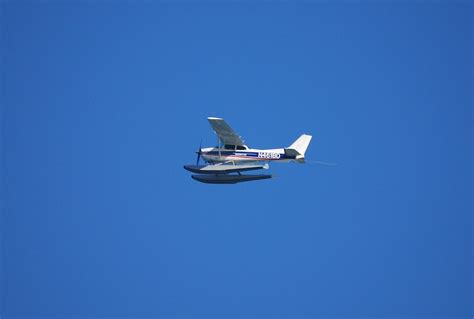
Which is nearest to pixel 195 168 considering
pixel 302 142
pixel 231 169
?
pixel 231 169

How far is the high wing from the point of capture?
5569 centimetres

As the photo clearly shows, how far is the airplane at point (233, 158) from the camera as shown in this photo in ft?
186

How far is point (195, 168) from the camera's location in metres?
57.0

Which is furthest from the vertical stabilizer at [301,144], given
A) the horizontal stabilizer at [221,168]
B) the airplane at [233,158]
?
the horizontal stabilizer at [221,168]

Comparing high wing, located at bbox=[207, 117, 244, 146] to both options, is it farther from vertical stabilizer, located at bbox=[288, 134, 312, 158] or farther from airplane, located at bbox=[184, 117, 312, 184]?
vertical stabilizer, located at bbox=[288, 134, 312, 158]

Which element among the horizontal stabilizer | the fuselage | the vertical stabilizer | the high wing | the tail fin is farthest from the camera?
the vertical stabilizer

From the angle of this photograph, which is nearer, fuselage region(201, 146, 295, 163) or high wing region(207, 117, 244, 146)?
high wing region(207, 117, 244, 146)

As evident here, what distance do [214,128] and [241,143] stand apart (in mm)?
1909

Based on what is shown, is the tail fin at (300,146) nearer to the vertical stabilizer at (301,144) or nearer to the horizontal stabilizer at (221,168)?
the vertical stabilizer at (301,144)

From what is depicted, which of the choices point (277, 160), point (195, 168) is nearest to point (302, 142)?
point (277, 160)

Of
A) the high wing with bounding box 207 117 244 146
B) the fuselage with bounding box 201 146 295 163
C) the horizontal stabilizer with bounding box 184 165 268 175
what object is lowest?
the horizontal stabilizer with bounding box 184 165 268 175

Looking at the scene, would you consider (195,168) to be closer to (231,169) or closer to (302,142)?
(231,169)

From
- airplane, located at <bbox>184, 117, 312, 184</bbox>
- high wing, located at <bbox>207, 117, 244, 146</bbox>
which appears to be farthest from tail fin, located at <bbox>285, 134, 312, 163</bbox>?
high wing, located at <bbox>207, 117, 244, 146</bbox>

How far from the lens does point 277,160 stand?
57.4 metres
